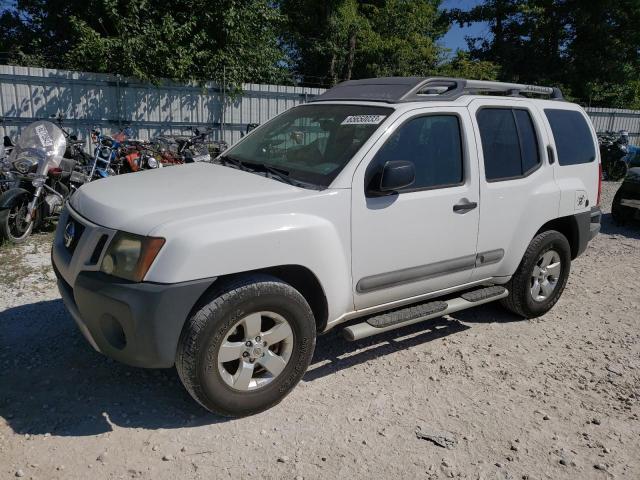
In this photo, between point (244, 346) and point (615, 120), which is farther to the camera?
point (615, 120)

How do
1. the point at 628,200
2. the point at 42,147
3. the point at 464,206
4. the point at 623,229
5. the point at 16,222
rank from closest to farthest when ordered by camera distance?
the point at 464,206 < the point at 16,222 < the point at 42,147 < the point at 628,200 < the point at 623,229

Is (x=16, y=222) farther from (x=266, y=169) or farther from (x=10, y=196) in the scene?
(x=266, y=169)

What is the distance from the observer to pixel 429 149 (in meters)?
3.94

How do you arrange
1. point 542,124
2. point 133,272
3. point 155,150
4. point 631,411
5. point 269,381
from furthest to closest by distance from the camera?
point 155,150, point 542,124, point 631,411, point 269,381, point 133,272

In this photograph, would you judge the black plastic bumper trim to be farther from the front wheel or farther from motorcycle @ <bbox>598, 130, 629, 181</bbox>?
motorcycle @ <bbox>598, 130, 629, 181</bbox>

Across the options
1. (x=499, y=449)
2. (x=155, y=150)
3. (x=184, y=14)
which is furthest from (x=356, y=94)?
(x=184, y=14)

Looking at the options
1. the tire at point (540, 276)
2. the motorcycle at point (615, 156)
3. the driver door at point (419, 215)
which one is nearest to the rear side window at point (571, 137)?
the tire at point (540, 276)

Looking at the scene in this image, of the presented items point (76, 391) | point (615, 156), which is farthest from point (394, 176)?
point (615, 156)

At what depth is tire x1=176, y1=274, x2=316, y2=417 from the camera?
3.00 metres

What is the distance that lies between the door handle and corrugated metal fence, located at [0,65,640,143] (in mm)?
9972

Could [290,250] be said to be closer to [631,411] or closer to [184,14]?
[631,411]

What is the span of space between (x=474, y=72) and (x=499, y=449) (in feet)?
69.1

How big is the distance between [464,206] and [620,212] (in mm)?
6652

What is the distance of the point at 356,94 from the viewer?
4.30 m
